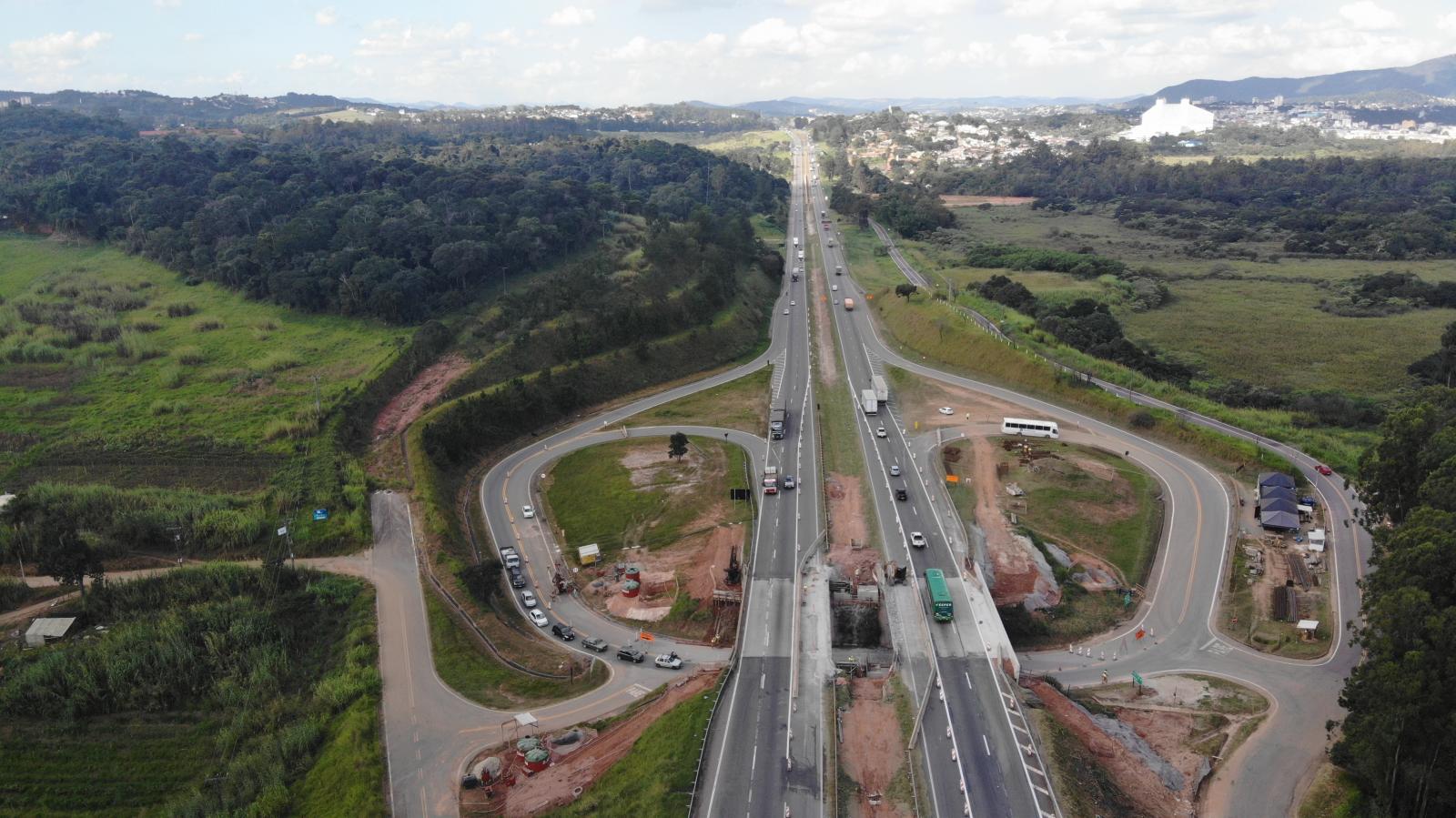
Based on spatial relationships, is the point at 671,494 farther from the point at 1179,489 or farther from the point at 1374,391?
the point at 1374,391

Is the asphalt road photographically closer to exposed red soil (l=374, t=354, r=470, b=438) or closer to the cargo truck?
the cargo truck

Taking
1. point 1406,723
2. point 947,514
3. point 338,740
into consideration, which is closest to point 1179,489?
point 947,514

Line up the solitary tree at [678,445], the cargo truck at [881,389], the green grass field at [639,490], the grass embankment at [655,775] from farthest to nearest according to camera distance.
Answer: the cargo truck at [881,389]
the solitary tree at [678,445]
the green grass field at [639,490]
the grass embankment at [655,775]

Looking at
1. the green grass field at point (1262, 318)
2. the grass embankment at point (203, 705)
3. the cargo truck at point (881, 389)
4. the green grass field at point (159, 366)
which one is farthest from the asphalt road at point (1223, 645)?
the green grass field at point (159, 366)

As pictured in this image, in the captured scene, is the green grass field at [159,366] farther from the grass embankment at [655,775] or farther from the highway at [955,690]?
the highway at [955,690]

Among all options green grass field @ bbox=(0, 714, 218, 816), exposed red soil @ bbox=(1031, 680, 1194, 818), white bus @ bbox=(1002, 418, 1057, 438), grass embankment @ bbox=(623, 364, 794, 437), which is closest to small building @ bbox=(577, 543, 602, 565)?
grass embankment @ bbox=(623, 364, 794, 437)

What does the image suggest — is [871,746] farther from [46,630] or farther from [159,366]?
[159,366]
